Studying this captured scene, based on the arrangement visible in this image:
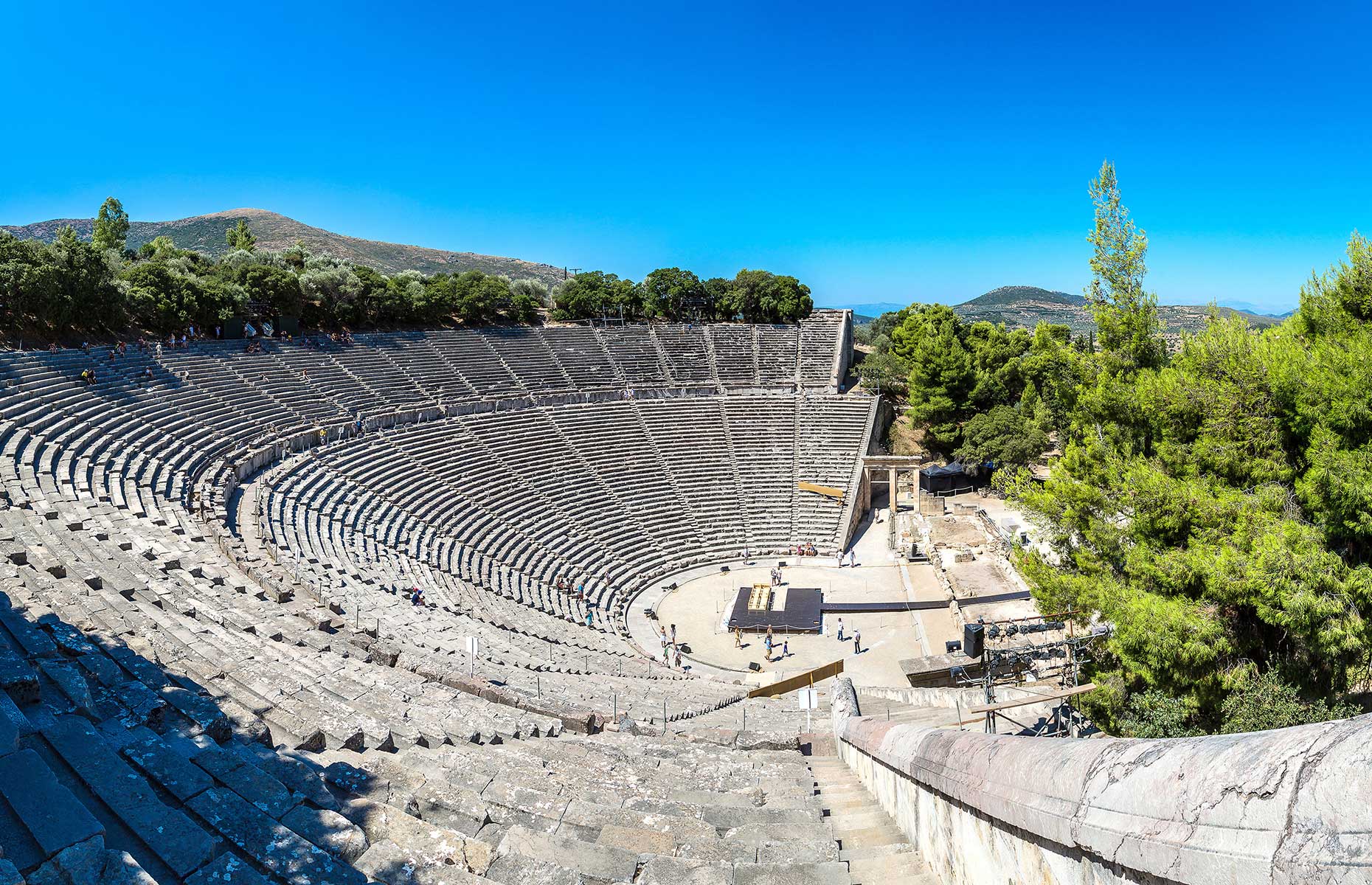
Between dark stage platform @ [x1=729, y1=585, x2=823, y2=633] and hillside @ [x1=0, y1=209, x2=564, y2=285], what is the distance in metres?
83.0

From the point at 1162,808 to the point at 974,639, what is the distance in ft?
50.4

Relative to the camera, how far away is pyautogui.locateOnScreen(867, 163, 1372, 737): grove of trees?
940cm

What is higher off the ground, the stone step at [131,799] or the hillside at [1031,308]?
the hillside at [1031,308]

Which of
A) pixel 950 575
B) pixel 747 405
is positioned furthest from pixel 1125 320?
pixel 747 405

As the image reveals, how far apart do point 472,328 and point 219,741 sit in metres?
37.6

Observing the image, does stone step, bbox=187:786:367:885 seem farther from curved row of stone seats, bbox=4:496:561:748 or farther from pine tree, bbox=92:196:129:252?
pine tree, bbox=92:196:129:252

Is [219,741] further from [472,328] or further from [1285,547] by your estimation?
[472,328]

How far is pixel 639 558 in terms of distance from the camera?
87.0ft

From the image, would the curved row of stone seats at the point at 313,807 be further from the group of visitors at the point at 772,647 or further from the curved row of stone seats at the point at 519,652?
the group of visitors at the point at 772,647

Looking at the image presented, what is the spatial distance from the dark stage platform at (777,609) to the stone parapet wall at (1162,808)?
18.1m

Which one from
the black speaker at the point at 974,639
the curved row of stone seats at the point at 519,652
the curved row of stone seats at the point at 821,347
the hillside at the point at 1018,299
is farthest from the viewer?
the hillside at the point at 1018,299

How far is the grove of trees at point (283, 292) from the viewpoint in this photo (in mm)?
25734

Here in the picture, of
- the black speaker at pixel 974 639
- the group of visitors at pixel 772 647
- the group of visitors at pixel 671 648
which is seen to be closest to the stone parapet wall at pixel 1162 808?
the black speaker at pixel 974 639

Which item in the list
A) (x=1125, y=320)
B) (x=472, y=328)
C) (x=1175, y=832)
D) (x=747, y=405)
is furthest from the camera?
(x=472, y=328)
